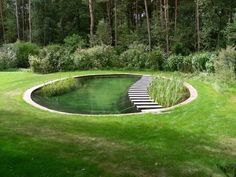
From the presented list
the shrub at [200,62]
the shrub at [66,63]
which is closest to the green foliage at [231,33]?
the shrub at [200,62]

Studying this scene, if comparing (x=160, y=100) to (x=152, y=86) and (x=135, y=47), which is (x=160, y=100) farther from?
(x=135, y=47)

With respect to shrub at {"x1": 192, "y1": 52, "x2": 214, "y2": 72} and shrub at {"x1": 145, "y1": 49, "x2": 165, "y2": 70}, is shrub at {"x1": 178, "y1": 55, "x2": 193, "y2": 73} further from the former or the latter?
shrub at {"x1": 145, "y1": 49, "x2": 165, "y2": 70}

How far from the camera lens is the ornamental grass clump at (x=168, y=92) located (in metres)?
9.21

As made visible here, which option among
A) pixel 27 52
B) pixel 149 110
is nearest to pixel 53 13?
pixel 27 52

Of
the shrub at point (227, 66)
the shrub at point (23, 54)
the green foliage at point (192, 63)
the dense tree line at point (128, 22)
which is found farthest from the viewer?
the dense tree line at point (128, 22)

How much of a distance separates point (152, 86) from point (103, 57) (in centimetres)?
669

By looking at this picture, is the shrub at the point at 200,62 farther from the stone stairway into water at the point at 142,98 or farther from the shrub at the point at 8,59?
the shrub at the point at 8,59

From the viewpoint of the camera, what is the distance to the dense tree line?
2031cm

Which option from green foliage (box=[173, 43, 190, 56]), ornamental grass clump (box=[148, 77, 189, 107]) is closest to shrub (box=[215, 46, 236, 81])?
ornamental grass clump (box=[148, 77, 189, 107])

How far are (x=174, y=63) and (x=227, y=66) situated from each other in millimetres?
4851

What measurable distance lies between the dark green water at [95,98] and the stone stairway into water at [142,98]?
0.16 m

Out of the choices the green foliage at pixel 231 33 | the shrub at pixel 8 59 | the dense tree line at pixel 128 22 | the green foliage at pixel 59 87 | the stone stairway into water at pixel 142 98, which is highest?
the dense tree line at pixel 128 22

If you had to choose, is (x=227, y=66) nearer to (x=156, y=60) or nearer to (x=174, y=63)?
(x=174, y=63)

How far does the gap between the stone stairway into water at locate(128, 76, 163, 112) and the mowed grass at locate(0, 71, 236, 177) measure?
3.27 feet
